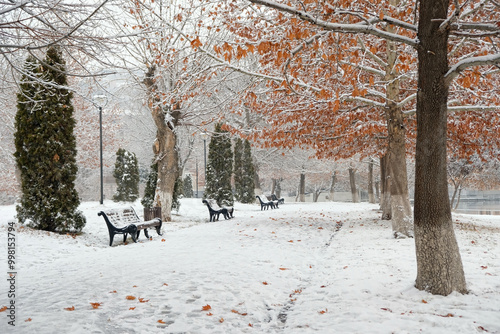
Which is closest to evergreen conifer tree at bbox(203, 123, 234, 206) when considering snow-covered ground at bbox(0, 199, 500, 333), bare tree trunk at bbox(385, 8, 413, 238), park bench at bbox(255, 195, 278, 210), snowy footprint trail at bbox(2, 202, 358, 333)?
park bench at bbox(255, 195, 278, 210)

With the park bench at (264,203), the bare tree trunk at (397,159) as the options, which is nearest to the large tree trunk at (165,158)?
the park bench at (264,203)

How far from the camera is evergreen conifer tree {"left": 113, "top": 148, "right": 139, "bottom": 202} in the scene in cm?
2442

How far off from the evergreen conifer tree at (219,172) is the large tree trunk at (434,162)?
1520 centimetres

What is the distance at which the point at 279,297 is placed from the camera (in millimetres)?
4879

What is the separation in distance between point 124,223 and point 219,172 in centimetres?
1039

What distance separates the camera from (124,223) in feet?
31.8

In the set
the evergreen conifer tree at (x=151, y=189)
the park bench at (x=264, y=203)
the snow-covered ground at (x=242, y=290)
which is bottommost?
the snow-covered ground at (x=242, y=290)

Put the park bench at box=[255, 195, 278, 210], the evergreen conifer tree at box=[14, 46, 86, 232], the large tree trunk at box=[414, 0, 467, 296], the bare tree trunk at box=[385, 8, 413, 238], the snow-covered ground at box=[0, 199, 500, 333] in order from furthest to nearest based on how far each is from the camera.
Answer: the park bench at box=[255, 195, 278, 210] < the evergreen conifer tree at box=[14, 46, 86, 232] < the bare tree trunk at box=[385, 8, 413, 238] < the large tree trunk at box=[414, 0, 467, 296] < the snow-covered ground at box=[0, 199, 500, 333]

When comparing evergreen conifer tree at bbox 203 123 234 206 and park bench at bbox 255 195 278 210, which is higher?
evergreen conifer tree at bbox 203 123 234 206

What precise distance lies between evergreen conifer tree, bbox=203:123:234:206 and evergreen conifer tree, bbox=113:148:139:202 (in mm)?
7209

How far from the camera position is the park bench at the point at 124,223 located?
30.2 feet

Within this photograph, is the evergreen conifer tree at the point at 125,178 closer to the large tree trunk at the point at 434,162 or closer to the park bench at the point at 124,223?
the park bench at the point at 124,223

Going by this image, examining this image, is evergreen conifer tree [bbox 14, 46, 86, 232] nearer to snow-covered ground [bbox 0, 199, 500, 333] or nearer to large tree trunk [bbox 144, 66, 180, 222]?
snow-covered ground [bbox 0, 199, 500, 333]

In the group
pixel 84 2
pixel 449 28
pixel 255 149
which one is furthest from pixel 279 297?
pixel 255 149
